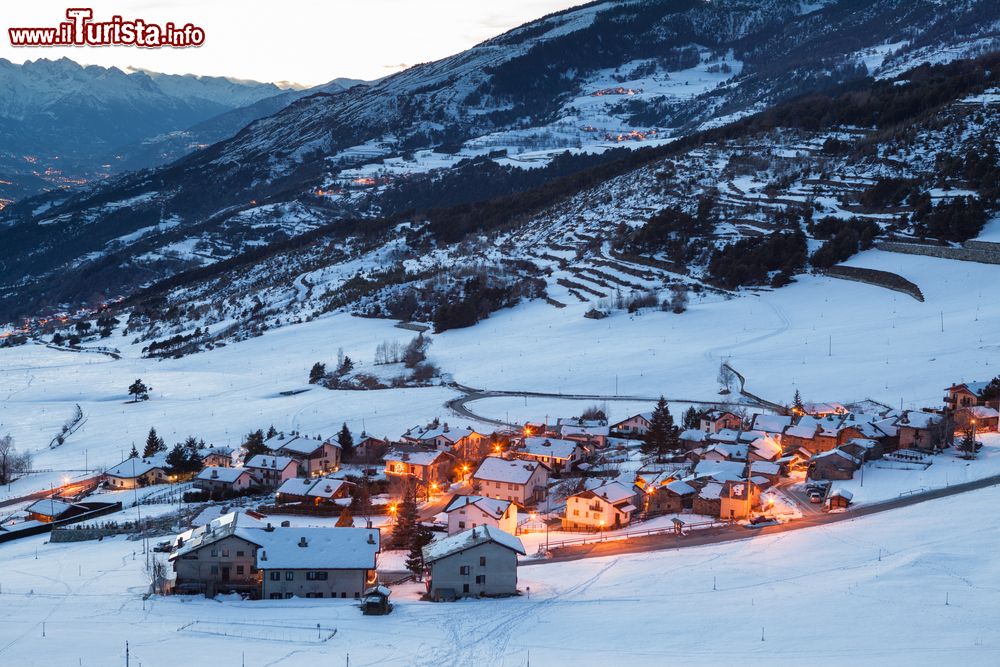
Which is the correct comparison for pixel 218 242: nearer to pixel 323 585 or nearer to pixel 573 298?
pixel 573 298

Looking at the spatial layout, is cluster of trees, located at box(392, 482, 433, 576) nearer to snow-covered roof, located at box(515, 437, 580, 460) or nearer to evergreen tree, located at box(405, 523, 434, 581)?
evergreen tree, located at box(405, 523, 434, 581)

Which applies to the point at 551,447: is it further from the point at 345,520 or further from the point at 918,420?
the point at 918,420

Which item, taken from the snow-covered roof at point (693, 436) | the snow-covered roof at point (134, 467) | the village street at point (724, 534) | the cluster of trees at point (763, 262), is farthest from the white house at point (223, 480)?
the cluster of trees at point (763, 262)

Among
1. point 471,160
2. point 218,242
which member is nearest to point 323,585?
point 218,242

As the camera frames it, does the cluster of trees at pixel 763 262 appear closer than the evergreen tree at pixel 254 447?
No

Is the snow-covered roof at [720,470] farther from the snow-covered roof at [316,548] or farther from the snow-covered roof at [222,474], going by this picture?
the snow-covered roof at [222,474]
